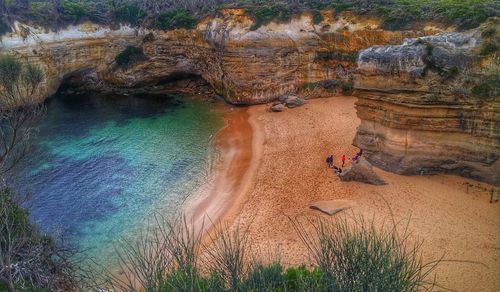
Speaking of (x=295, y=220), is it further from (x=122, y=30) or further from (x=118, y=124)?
(x=122, y=30)

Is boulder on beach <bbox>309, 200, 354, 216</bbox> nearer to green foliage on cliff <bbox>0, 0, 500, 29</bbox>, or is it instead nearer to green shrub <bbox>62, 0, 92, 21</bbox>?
green foliage on cliff <bbox>0, 0, 500, 29</bbox>

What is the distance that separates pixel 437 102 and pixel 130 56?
34283 mm

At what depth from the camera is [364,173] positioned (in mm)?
22641

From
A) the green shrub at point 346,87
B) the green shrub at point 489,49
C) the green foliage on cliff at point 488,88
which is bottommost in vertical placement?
the green shrub at point 346,87

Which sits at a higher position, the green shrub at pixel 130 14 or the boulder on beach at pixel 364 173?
the green shrub at pixel 130 14

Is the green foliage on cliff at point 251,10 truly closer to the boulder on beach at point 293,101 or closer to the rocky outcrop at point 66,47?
the rocky outcrop at point 66,47

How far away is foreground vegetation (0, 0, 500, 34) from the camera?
30419mm

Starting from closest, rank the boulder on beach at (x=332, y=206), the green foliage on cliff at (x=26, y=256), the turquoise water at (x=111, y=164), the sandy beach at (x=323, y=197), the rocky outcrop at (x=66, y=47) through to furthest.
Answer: the green foliage on cliff at (x=26, y=256) → the sandy beach at (x=323, y=197) → the boulder on beach at (x=332, y=206) → the turquoise water at (x=111, y=164) → the rocky outcrop at (x=66, y=47)

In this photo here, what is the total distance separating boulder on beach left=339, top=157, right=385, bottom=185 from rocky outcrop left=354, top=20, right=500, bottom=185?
1673mm

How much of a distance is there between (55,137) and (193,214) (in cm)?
1815

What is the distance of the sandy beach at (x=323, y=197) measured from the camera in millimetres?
16859

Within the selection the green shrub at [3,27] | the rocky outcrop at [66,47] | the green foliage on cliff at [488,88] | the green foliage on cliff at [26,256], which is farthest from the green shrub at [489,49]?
the green shrub at [3,27]

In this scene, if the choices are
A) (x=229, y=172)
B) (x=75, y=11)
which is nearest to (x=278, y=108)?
(x=229, y=172)

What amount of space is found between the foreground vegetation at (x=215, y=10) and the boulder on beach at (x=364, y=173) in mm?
13508
